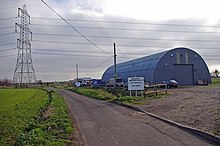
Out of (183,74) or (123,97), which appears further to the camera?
(183,74)

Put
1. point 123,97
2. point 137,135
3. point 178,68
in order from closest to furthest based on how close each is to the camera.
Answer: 1. point 137,135
2. point 123,97
3. point 178,68

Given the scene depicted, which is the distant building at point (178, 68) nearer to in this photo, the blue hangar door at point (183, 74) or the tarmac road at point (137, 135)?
the blue hangar door at point (183, 74)

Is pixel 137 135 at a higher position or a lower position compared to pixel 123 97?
lower

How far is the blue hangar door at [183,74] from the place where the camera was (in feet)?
175

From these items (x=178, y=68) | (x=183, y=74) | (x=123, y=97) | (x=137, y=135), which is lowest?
(x=137, y=135)

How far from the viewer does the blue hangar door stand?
5338 centimetres

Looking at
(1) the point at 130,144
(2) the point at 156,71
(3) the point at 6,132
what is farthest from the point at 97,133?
(2) the point at 156,71

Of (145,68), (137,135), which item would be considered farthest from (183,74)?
(137,135)

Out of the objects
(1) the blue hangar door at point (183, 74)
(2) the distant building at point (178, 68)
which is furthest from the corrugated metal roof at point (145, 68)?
(1) the blue hangar door at point (183, 74)

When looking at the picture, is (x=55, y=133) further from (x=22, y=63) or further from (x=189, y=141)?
(x=22, y=63)

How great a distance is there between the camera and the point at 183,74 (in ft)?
177

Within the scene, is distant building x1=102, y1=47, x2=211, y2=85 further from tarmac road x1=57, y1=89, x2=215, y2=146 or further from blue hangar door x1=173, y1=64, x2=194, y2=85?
tarmac road x1=57, y1=89, x2=215, y2=146

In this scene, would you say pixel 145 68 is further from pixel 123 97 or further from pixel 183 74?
pixel 123 97

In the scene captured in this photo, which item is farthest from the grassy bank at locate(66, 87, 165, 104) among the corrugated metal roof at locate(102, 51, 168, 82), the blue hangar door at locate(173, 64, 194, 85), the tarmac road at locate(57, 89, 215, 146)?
the blue hangar door at locate(173, 64, 194, 85)
